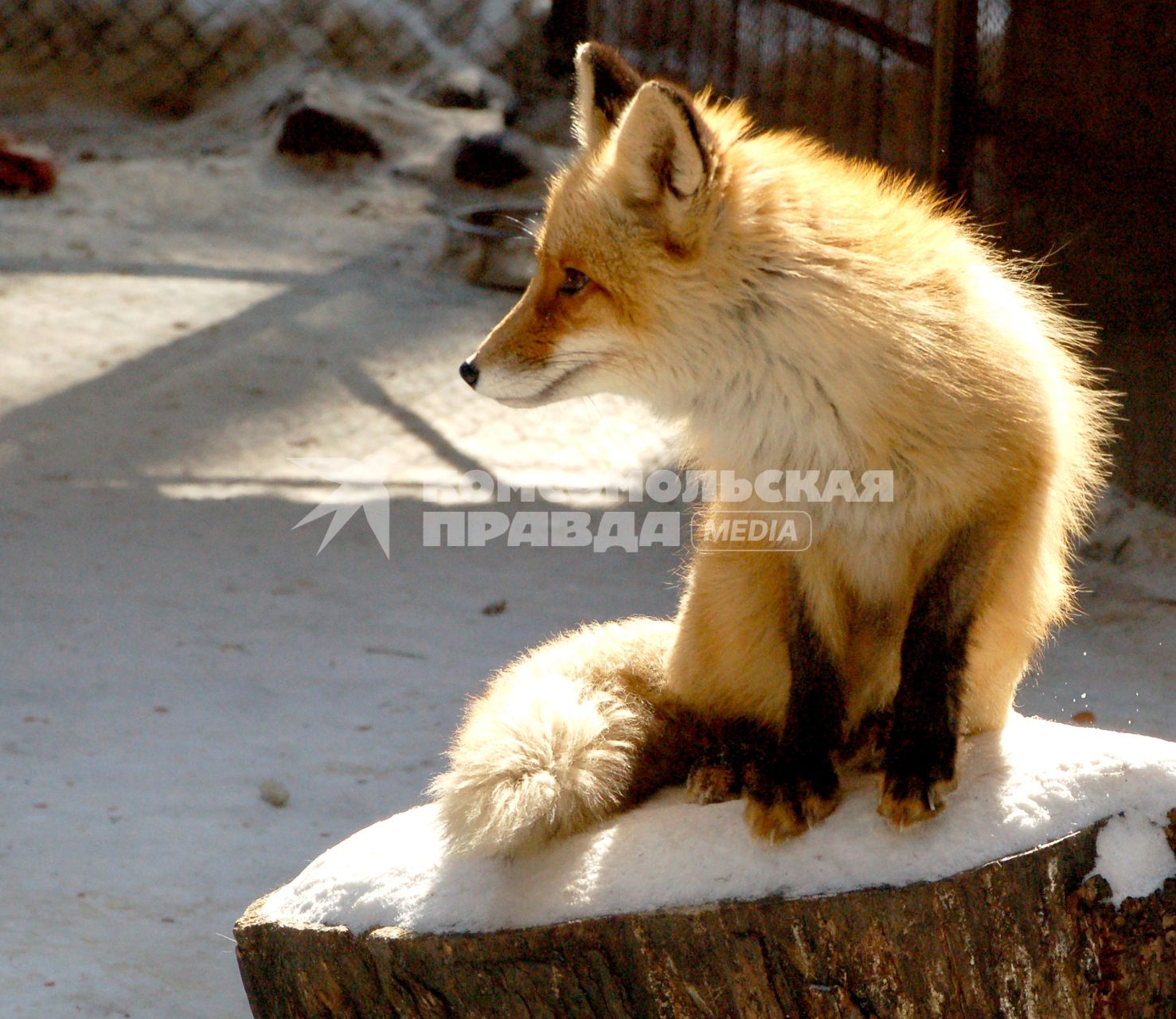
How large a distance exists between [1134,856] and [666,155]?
120cm

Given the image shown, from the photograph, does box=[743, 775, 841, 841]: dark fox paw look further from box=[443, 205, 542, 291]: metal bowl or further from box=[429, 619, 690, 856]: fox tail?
box=[443, 205, 542, 291]: metal bowl

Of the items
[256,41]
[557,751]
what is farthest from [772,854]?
[256,41]

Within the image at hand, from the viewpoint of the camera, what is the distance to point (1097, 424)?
2621mm

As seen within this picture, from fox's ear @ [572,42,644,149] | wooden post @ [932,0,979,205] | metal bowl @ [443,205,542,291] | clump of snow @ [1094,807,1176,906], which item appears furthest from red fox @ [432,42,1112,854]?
metal bowl @ [443,205,542,291]

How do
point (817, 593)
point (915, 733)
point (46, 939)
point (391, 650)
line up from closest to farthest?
A: point (915, 733), point (817, 593), point (46, 939), point (391, 650)

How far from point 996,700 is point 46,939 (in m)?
1.85

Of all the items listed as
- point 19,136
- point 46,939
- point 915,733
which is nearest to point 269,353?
point 19,136

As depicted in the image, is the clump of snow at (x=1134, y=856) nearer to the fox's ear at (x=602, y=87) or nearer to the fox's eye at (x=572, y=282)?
the fox's eye at (x=572, y=282)

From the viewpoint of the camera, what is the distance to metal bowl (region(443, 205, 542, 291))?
6938 mm

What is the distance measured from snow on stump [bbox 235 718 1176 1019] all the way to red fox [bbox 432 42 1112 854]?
0.07 m

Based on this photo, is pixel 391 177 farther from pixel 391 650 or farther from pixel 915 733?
pixel 915 733

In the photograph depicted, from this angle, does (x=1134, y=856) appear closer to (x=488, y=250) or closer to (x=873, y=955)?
(x=873, y=955)

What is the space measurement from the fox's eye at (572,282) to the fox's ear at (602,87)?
13.4 inches

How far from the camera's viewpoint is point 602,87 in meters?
2.31
